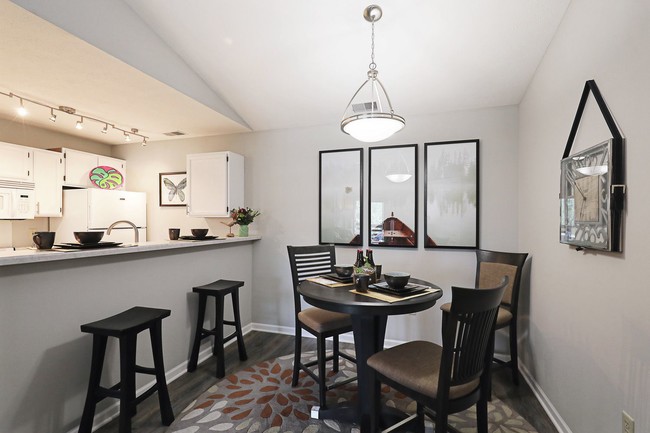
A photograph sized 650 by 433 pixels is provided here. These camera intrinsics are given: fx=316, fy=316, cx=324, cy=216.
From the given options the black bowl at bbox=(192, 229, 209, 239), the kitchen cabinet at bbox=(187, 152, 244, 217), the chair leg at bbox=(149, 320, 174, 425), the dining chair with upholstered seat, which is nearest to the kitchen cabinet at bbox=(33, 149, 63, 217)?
the kitchen cabinet at bbox=(187, 152, 244, 217)

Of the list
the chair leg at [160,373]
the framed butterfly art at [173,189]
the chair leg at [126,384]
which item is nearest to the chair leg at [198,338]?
the chair leg at [160,373]

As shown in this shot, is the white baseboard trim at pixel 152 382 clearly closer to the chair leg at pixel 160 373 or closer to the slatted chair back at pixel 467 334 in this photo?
the chair leg at pixel 160 373

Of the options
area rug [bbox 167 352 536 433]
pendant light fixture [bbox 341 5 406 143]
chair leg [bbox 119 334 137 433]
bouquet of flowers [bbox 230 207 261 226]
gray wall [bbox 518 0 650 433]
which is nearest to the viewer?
gray wall [bbox 518 0 650 433]

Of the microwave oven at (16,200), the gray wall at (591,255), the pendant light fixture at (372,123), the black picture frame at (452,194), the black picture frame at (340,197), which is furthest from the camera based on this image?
the black picture frame at (340,197)

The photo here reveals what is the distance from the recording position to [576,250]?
1.76m

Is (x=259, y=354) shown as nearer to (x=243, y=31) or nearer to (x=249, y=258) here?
(x=249, y=258)

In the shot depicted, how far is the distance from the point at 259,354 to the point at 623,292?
2.82 meters

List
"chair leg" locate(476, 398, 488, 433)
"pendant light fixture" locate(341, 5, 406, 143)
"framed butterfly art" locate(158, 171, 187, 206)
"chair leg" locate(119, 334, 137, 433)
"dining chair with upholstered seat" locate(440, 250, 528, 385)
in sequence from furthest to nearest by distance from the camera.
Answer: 1. "framed butterfly art" locate(158, 171, 187, 206)
2. "dining chair with upholstered seat" locate(440, 250, 528, 385)
3. "pendant light fixture" locate(341, 5, 406, 143)
4. "chair leg" locate(119, 334, 137, 433)
5. "chair leg" locate(476, 398, 488, 433)

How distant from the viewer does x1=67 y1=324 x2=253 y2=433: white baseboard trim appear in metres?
2.03

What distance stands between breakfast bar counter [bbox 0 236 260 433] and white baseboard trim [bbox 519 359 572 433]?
7.92ft

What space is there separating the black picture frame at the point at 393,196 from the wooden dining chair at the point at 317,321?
0.70 meters

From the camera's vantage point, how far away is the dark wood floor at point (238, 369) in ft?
6.68

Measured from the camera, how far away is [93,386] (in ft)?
6.00

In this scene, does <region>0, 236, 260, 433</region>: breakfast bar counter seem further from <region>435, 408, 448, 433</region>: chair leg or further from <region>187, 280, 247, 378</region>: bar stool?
<region>435, 408, 448, 433</region>: chair leg
